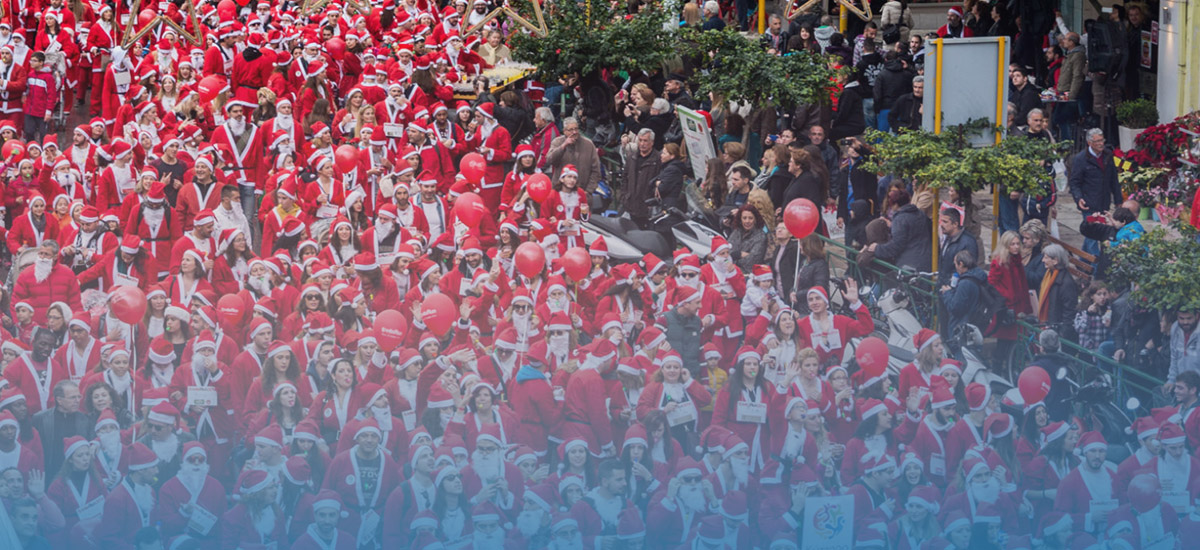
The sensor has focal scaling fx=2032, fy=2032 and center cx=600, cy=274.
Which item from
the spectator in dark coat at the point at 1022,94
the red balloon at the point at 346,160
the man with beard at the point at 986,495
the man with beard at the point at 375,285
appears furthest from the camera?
the red balloon at the point at 346,160

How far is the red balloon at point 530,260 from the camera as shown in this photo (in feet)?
46.0

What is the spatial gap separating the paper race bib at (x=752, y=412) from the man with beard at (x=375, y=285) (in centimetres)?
272

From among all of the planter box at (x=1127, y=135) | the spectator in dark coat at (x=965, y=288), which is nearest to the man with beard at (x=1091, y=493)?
the spectator in dark coat at (x=965, y=288)

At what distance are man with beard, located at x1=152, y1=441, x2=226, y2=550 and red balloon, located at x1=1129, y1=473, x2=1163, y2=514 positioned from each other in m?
5.58

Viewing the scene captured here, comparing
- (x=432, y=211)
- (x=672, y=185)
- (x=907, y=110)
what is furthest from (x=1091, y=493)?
(x=432, y=211)

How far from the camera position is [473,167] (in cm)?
1628

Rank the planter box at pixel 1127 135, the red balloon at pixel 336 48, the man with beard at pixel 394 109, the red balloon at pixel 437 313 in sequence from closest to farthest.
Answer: the red balloon at pixel 437 313
the planter box at pixel 1127 135
the man with beard at pixel 394 109
the red balloon at pixel 336 48

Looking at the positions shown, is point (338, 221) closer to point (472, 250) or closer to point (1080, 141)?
point (472, 250)

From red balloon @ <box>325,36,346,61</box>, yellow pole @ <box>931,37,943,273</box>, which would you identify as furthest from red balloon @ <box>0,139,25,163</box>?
yellow pole @ <box>931,37,943,273</box>

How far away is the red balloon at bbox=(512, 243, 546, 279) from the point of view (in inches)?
552

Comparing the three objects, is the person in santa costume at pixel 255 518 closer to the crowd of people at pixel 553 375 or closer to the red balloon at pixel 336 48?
the crowd of people at pixel 553 375

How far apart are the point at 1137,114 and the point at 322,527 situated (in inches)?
318

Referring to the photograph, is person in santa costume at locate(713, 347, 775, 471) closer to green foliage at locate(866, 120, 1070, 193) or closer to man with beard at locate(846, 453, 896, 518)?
man with beard at locate(846, 453, 896, 518)

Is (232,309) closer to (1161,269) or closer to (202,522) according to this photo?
(202,522)
